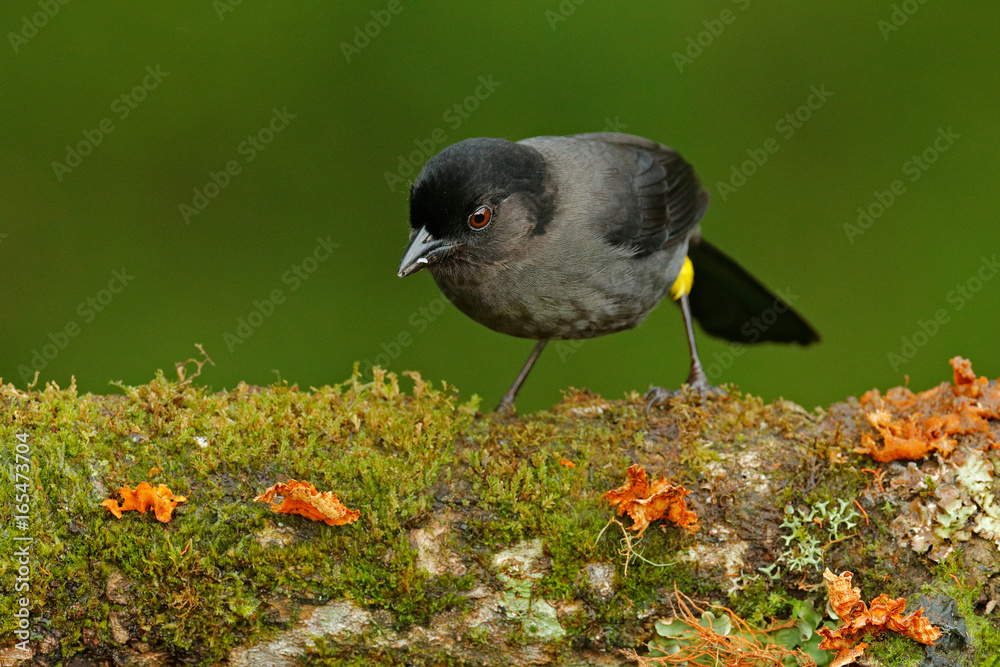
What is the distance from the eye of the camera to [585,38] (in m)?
5.70

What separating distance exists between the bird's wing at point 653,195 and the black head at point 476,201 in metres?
0.47

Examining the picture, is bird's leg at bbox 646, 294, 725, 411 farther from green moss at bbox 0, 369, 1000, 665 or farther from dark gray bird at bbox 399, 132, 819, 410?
green moss at bbox 0, 369, 1000, 665

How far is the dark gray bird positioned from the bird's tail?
371 mm

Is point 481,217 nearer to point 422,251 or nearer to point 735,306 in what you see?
point 422,251

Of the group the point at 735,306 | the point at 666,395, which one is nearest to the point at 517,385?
the point at 666,395

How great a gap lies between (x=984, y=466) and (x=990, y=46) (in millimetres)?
4068

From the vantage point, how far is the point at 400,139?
18.5 ft

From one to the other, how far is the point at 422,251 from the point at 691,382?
1.57 metres

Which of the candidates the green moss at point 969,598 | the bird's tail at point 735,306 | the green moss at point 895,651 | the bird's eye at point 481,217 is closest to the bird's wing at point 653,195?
the bird's tail at point 735,306

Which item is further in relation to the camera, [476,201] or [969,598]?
[476,201]

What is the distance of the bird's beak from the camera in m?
3.66

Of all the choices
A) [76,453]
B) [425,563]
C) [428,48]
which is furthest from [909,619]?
[428,48]

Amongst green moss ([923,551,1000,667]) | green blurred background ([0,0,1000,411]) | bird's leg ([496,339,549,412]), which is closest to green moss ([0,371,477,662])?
green moss ([923,551,1000,667])

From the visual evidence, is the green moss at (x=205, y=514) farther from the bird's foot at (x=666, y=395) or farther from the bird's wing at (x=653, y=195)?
the bird's wing at (x=653, y=195)
